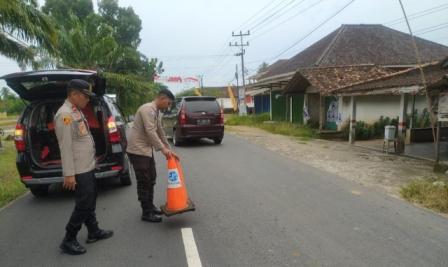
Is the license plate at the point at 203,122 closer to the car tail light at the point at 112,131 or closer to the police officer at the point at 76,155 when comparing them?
the car tail light at the point at 112,131

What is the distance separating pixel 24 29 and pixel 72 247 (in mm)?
8300

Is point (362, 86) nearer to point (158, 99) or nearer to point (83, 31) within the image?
point (158, 99)

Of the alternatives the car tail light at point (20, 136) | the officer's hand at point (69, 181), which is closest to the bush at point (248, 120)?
the car tail light at point (20, 136)

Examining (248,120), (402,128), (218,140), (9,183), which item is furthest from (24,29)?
(248,120)

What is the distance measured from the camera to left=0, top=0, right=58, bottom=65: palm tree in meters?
9.30

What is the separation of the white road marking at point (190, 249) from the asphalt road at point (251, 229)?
0.19 feet

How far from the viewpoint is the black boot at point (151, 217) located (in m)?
5.09

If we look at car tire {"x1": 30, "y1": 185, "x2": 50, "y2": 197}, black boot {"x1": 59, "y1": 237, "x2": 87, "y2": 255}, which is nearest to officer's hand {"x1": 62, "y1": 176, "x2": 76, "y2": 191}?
black boot {"x1": 59, "y1": 237, "x2": 87, "y2": 255}

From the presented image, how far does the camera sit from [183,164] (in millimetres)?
9789

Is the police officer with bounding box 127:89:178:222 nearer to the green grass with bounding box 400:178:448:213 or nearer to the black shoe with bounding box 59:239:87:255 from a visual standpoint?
the black shoe with bounding box 59:239:87:255

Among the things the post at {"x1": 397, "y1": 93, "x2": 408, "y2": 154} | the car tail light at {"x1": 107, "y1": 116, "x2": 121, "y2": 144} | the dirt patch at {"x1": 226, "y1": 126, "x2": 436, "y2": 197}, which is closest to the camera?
the car tail light at {"x1": 107, "y1": 116, "x2": 121, "y2": 144}

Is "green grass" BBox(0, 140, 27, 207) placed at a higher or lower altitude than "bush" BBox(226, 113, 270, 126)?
higher

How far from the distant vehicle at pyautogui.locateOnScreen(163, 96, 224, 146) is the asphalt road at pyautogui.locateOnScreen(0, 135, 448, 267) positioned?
568 centimetres

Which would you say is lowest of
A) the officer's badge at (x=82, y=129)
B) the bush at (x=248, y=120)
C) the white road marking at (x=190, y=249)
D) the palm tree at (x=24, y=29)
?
the bush at (x=248, y=120)
